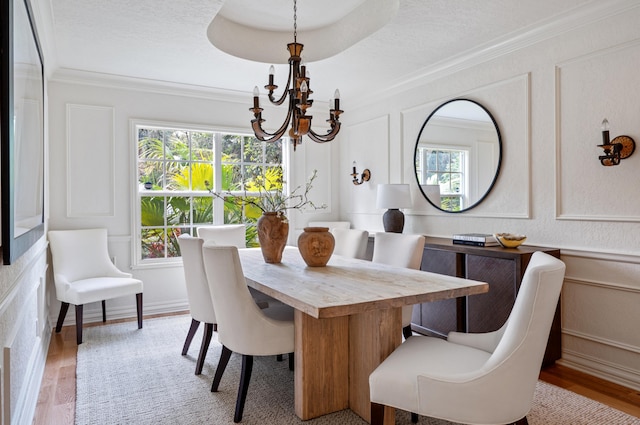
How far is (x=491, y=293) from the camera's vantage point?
3.08m

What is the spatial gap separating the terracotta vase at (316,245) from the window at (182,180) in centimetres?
232

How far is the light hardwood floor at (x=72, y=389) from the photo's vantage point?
7.72 feet

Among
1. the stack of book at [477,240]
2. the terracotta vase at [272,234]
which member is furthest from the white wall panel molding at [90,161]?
the stack of book at [477,240]

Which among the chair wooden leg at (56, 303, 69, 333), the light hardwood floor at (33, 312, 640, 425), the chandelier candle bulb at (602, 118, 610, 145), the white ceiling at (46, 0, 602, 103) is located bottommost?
the light hardwood floor at (33, 312, 640, 425)

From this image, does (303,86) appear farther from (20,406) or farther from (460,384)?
(20,406)

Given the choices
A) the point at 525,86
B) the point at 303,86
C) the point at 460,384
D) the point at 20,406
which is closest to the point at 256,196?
the point at 303,86

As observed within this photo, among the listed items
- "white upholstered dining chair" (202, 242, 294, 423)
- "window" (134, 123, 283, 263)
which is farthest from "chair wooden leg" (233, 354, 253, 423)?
"window" (134, 123, 283, 263)

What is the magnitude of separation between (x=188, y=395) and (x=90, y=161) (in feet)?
9.14

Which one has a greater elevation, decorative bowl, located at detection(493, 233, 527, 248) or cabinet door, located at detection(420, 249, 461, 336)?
decorative bowl, located at detection(493, 233, 527, 248)

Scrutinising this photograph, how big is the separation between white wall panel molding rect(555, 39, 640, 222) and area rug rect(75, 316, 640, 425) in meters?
1.22

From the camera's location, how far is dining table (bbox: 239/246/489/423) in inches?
80.4

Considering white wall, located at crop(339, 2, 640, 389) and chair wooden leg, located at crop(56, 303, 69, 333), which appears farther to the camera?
chair wooden leg, located at crop(56, 303, 69, 333)

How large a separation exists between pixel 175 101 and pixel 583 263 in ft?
13.5

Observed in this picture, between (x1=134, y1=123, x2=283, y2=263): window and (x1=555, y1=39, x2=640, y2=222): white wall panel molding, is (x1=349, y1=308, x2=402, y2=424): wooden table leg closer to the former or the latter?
(x1=555, y1=39, x2=640, y2=222): white wall panel molding
